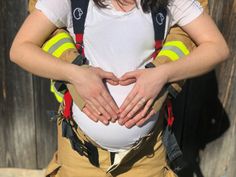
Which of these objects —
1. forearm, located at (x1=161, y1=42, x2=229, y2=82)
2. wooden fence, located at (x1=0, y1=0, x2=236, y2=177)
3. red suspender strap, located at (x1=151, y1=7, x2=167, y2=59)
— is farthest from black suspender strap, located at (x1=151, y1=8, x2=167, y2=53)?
wooden fence, located at (x1=0, y1=0, x2=236, y2=177)

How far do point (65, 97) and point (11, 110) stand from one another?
0.86m

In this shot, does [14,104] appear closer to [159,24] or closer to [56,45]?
[56,45]

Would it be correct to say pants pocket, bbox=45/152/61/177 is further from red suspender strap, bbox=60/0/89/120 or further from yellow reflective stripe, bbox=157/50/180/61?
yellow reflective stripe, bbox=157/50/180/61

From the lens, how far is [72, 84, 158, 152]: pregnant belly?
1.86 meters

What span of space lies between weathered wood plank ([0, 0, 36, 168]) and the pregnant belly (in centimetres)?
75

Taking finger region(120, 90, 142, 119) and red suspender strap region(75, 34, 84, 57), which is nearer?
finger region(120, 90, 142, 119)

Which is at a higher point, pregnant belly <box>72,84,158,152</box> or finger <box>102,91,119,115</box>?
finger <box>102,91,119,115</box>

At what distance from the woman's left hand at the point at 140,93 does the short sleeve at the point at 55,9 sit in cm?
32

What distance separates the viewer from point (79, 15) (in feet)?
6.26

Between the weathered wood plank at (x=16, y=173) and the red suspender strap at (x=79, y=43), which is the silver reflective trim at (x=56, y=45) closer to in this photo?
the red suspender strap at (x=79, y=43)

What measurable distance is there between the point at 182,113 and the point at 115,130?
96 cm

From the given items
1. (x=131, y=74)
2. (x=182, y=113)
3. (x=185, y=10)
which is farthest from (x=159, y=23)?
(x=182, y=113)

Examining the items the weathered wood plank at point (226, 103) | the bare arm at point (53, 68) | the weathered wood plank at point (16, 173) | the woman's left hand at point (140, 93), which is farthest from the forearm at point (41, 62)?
the weathered wood plank at point (16, 173)

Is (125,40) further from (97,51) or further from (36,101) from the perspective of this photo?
(36,101)
